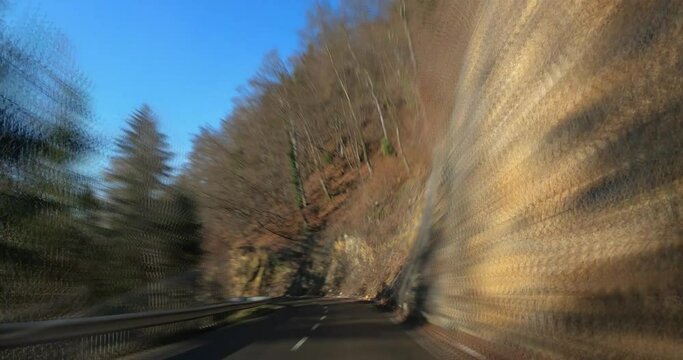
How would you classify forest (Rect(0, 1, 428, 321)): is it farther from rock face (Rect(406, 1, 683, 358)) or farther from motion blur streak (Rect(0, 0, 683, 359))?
rock face (Rect(406, 1, 683, 358))

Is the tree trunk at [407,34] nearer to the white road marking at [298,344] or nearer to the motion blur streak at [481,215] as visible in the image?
the motion blur streak at [481,215]

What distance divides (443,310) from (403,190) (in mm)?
28443

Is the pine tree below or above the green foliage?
below

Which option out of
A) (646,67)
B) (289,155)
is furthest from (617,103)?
(289,155)

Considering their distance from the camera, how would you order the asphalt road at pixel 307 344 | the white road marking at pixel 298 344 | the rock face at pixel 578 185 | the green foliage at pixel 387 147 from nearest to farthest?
the rock face at pixel 578 185
the asphalt road at pixel 307 344
the white road marking at pixel 298 344
the green foliage at pixel 387 147

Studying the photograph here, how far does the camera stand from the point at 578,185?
307 inches

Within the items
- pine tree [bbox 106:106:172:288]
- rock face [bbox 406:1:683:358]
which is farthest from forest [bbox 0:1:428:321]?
rock face [bbox 406:1:683:358]

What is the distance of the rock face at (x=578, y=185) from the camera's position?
5844 mm

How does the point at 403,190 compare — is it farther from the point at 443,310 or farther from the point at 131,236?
the point at 131,236

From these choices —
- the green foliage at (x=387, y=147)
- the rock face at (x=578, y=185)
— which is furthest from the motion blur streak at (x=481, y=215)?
the green foliage at (x=387, y=147)

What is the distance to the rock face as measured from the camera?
5844 millimetres

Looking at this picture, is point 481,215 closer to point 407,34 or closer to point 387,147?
point 407,34

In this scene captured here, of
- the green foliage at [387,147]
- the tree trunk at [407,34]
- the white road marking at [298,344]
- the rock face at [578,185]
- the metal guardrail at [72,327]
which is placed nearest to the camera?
the rock face at [578,185]

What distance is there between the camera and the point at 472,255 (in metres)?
14.2
